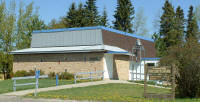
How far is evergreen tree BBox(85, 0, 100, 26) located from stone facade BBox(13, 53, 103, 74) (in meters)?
29.3

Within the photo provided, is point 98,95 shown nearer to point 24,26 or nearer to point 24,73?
point 24,73

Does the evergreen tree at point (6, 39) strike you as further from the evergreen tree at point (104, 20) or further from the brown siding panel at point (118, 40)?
the evergreen tree at point (104, 20)

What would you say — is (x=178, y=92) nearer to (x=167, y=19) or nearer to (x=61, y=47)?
(x=61, y=47)

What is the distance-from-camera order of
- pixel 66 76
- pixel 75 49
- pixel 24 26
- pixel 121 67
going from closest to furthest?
pixel 66 76 < pixel 75 49 < pixel 121 67 < pixel 24 26

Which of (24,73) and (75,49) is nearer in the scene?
(75,49)

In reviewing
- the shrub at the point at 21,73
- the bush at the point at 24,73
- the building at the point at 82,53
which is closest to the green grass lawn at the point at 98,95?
the building at the point at 82,53

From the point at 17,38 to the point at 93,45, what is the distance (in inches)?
548

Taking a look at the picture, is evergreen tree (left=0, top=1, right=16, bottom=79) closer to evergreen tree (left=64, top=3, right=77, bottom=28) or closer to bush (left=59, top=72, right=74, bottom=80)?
bush (left=59, top=72, right=74, bottom=80)

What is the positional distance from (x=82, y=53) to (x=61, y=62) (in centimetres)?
290

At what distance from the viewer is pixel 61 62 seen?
33.8m

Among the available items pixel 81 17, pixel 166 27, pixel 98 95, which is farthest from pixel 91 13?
pixel 98 95

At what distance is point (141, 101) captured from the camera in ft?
45.9

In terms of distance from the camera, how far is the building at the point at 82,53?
3186 centimetres

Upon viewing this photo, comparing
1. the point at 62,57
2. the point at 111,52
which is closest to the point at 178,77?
the point at 111,52
